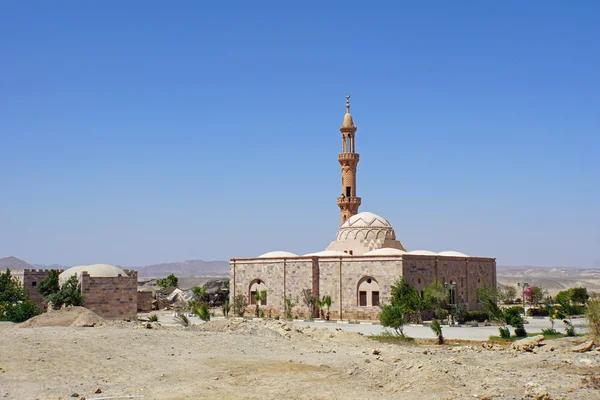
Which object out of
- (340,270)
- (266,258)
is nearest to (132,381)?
(340,270)

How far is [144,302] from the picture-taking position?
48.5m

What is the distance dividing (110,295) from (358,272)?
45.4 ft

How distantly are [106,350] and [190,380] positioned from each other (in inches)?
171

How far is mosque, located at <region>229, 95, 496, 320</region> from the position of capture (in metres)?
37.1

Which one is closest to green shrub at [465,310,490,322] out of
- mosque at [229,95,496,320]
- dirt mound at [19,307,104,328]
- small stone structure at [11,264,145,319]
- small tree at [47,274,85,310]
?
mosque at [229,95,496,320]

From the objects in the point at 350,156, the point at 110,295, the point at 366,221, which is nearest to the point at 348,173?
the point at 350,156

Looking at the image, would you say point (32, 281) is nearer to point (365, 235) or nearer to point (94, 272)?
point (94, 272)

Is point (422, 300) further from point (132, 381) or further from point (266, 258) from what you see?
point (132, 381)

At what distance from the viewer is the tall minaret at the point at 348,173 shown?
1900 inches

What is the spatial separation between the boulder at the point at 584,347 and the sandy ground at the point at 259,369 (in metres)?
0.34

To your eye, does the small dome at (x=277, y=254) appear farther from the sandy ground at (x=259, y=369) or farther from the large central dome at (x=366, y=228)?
the sandy ground at (x=259, y=369)

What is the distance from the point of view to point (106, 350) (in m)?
19.0

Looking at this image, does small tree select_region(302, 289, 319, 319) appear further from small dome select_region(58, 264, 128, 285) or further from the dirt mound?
the dirt mound

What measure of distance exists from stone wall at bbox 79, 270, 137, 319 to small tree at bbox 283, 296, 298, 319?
9.56 meters
